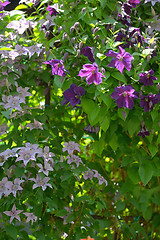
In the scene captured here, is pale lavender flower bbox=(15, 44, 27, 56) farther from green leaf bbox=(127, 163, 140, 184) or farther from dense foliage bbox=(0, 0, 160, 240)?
green leaf bbox=(127, 163, 140, 184)

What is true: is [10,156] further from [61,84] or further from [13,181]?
[61,84]

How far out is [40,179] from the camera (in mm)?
1342

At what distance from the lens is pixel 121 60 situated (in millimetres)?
1214

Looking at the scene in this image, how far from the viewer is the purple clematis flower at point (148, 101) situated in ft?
4.23

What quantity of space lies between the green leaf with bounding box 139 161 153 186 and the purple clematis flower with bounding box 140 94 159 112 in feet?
0.97

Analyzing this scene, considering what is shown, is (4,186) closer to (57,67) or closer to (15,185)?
(15,185)

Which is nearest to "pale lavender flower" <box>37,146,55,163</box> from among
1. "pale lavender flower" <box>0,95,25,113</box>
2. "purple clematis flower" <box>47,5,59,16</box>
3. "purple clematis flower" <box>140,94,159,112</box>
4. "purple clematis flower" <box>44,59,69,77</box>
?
"pale lavender flower" <box>0,95,25,113</box>

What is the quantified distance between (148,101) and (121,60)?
0.21 meters

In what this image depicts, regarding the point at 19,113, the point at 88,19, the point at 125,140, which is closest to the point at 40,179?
the point at 19,113

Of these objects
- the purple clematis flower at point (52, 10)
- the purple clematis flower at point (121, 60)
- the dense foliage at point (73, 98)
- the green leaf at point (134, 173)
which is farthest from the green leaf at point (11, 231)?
the purple clematis flower at point (52, 10)

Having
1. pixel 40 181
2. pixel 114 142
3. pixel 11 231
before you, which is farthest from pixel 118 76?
pixel 11 231

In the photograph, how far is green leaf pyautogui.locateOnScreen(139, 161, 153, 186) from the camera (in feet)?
4.62

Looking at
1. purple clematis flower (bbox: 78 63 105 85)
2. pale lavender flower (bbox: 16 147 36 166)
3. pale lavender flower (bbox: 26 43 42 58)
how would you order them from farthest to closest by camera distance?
1. pale lavender flower (bbox: 26 43 42 58)
2. pale lavender flower (bbox: 16 147 36 166)
3. purple clematis flower (bbox: 78 63 105 85)

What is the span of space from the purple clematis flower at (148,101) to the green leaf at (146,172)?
29 centimetres
